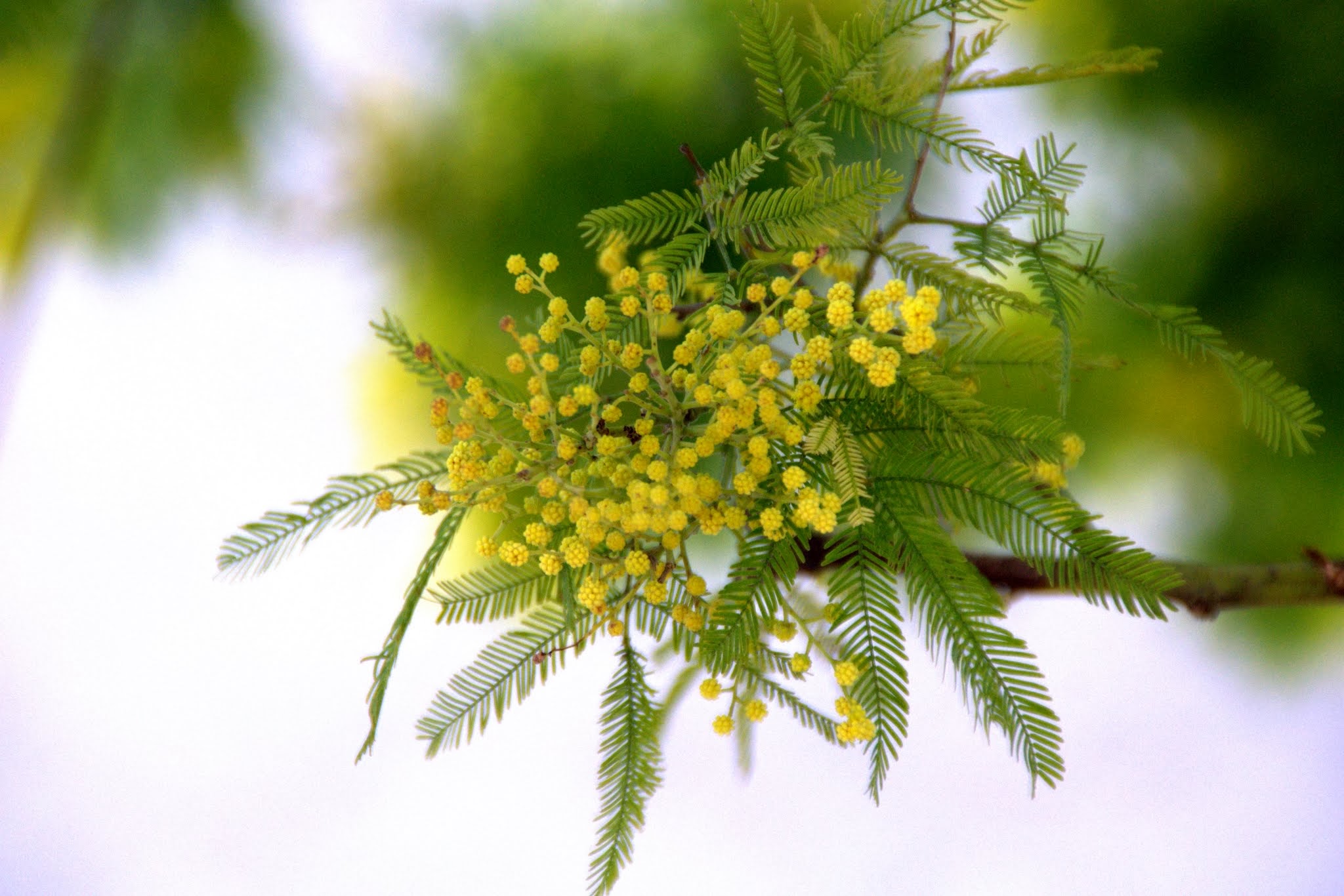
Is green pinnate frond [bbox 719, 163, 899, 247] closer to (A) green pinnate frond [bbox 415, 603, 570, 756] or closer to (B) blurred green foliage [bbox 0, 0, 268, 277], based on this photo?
(A) green pinnate frond [bbox 415, 603, 570, 756]

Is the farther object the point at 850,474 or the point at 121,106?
the point at 121,106

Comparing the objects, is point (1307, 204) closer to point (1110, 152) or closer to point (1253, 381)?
point (1110, 152)

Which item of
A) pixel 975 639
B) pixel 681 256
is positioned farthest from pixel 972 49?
pixel 975 639

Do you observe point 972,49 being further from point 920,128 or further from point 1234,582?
point 1234,582

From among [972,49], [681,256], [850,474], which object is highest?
[972,49]

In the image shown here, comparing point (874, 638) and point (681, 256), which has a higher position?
point (681, 256)

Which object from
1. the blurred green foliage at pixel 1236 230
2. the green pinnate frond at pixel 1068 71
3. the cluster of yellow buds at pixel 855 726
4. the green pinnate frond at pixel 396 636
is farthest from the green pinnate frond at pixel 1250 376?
the blurred green foliage at pixel 1236 230
